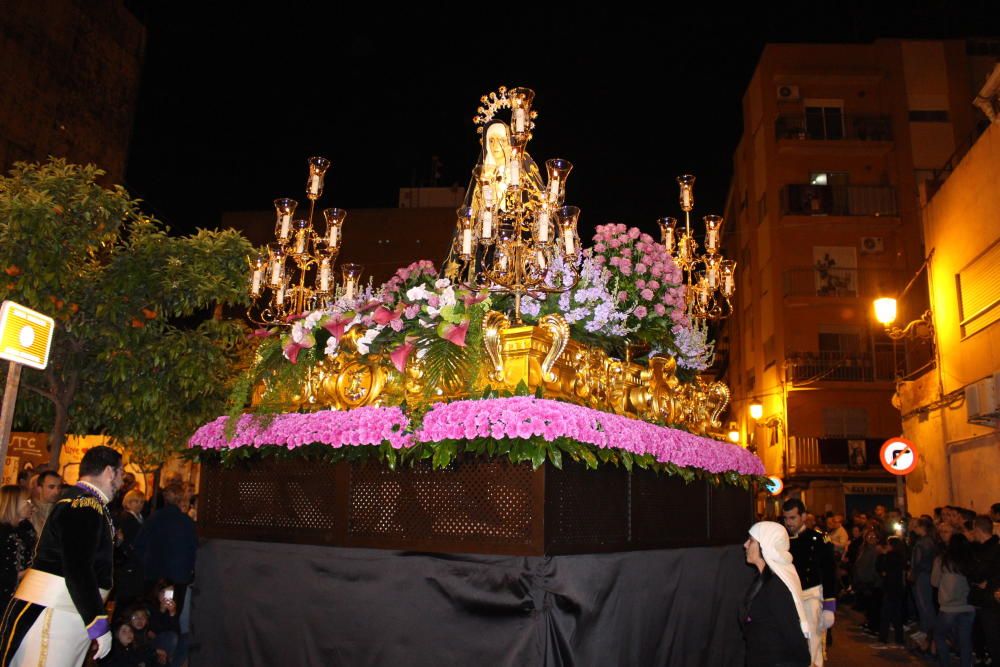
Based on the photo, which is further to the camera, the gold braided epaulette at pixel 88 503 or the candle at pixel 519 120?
the candle at pixel 519 120

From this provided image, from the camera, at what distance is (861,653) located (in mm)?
11383

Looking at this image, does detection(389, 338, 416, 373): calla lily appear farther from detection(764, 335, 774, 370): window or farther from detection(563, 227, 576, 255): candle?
detection(764, 335, 774, 370): window

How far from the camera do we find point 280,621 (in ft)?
18.1

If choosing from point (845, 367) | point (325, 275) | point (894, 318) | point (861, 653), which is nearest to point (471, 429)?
point (325, 275)

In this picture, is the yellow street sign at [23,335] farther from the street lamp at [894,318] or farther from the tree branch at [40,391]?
the street lamp at [894,318]

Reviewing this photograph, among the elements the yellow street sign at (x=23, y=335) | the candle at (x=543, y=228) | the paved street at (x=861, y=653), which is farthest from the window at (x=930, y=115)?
the yellow street sign at (x=23, y=335)

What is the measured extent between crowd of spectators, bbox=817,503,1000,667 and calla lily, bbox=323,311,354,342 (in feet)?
21.7

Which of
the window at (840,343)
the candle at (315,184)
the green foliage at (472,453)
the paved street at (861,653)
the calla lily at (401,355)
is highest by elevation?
the window at (840,343)

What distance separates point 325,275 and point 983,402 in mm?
9935

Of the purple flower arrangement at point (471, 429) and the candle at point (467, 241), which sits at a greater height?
the candle at point (467, 241)

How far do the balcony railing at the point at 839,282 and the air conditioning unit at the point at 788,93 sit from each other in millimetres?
5753

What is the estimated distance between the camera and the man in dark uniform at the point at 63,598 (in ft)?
15.3

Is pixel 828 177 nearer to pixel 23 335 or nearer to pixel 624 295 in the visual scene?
pixel 624 295

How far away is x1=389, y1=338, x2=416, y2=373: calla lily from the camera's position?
5.39m
